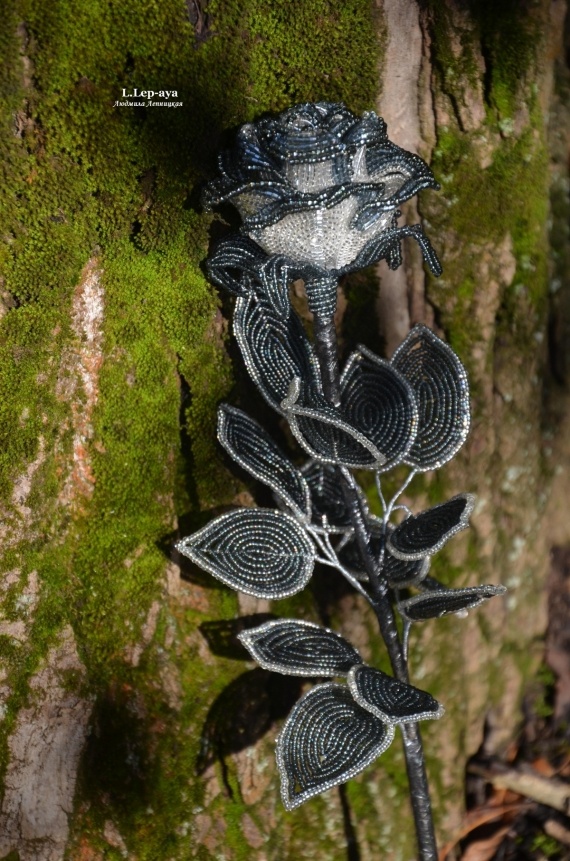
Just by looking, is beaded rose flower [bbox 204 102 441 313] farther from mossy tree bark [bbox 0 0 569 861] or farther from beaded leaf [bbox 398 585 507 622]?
beaded leaf [bbox 398 585 507 622]

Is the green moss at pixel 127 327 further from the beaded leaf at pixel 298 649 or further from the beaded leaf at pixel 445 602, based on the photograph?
the beaded leaf at pixel 445 602

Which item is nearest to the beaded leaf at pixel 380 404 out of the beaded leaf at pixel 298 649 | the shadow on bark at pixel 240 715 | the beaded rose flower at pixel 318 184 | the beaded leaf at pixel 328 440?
the beaded leaf at pixel 328 440

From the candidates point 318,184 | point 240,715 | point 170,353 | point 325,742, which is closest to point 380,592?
point 325,742

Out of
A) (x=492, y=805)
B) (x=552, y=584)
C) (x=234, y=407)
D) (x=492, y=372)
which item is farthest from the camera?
(x=552, y=584)

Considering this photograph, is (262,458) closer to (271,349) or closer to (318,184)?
(271,349)

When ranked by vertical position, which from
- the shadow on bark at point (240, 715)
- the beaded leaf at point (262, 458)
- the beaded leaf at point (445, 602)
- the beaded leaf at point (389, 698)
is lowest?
the shadow on bark at point (240, 715)

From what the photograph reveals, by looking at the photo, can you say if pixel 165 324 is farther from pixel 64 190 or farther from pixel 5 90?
pixel 5 90

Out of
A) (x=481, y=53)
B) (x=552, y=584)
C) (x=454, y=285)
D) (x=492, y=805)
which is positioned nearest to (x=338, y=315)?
(x=454, y=285)
